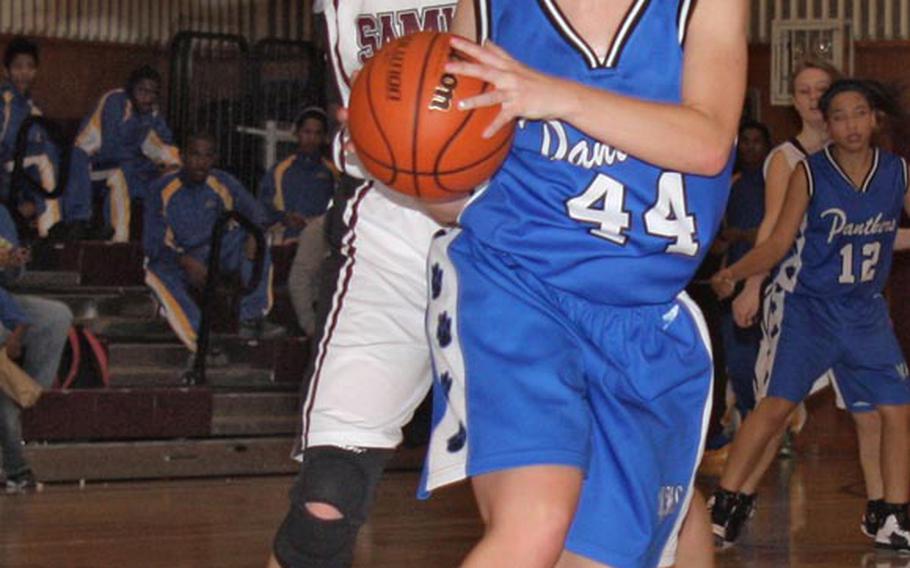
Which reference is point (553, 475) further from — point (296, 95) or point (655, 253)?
point (296, 95)

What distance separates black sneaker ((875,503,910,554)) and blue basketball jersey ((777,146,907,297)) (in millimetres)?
832

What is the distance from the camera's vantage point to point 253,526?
7113 millimetres

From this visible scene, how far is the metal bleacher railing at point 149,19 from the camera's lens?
15.2 meters

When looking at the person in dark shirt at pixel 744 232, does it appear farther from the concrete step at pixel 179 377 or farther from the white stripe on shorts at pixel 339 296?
the white stripe on shorts at pixel 339 296

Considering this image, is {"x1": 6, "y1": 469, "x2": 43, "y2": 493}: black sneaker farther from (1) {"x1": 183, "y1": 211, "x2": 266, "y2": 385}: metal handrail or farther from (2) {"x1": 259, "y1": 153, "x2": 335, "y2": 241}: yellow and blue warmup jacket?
(2) {"x1": 259, "y1": 153, "x2": 335, "y2": 241}: yellow and blue warmup jacket

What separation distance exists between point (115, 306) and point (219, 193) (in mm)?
1007

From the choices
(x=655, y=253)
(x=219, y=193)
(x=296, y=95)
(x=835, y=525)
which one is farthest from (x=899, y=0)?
(x=655, y=253)

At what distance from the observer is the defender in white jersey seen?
3.42 metres

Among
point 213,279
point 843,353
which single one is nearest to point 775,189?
point 843,353

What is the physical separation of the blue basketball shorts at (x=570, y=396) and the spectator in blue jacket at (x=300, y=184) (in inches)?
378

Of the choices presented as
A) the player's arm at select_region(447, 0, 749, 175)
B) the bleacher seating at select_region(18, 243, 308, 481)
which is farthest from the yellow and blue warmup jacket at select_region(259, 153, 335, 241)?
the player's arm at select_region(447, 0, 749, 175)

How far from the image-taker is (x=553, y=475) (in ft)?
8.85

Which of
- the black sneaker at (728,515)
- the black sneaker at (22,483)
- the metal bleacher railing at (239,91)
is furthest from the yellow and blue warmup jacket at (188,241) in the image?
the black sneaker at (728,515)

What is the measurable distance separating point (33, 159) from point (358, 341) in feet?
27.1
